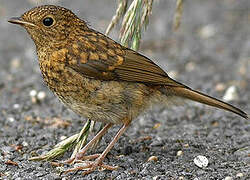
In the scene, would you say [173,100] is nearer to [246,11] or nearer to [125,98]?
[125,98]

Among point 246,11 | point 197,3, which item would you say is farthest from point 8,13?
point 246,11

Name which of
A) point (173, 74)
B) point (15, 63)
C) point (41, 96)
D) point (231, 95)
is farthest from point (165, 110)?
point (15, 63)

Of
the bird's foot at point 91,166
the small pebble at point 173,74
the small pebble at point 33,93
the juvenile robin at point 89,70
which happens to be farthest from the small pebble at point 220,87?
the bird's foot at point 91,166

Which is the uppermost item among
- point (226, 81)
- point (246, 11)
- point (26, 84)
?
point (246, 11)

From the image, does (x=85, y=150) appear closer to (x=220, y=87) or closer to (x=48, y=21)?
(x=48, y=21)

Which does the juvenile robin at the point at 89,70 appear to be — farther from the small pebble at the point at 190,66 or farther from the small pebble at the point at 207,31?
the small pebble at the point at 207,31

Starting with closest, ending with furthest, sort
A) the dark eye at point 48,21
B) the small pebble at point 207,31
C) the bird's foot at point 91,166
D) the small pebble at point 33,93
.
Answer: the bird's foot at point 91,166 → the dark eye at point 48,21 → the small pebble at point 33,93 → the small pebble at point 207,31
